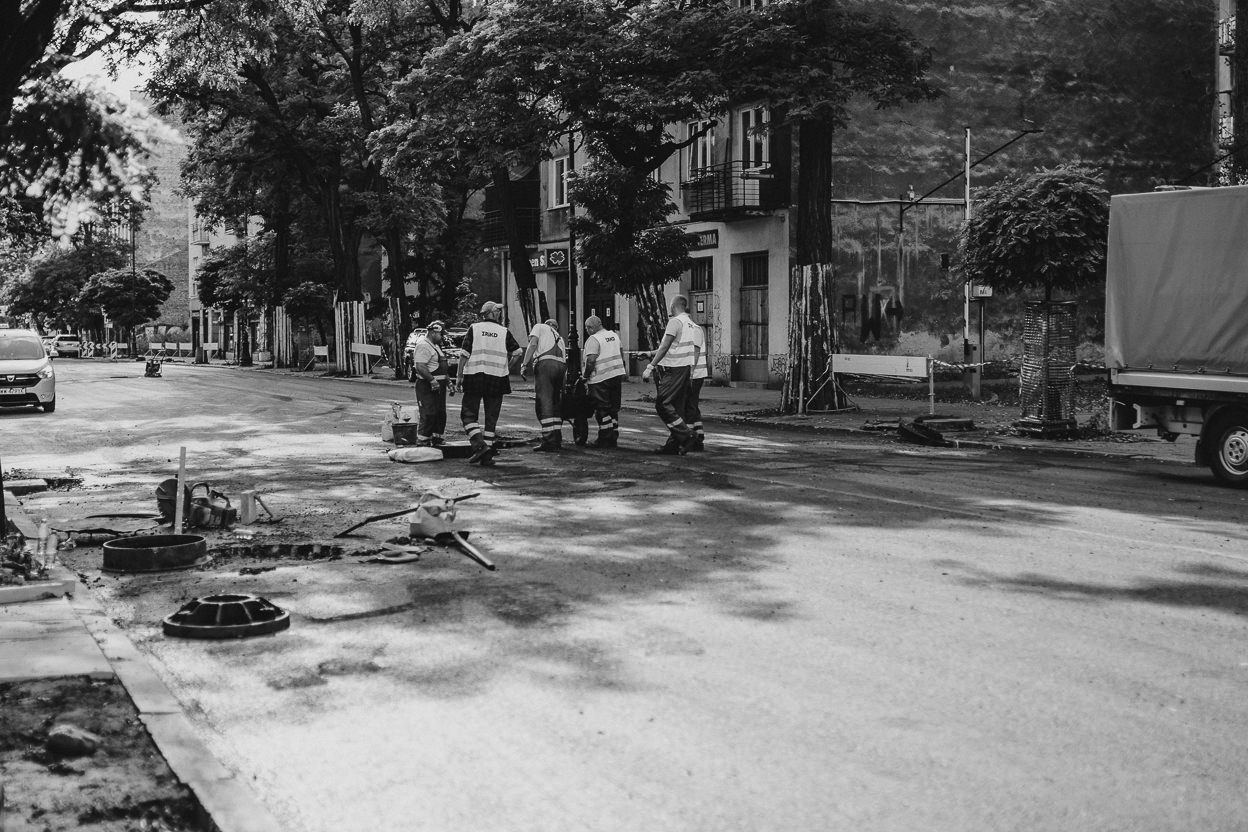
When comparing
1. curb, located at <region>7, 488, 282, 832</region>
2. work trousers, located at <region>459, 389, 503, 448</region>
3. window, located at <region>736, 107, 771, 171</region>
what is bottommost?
curb, located at <region>7, 488, 282, 832</region>

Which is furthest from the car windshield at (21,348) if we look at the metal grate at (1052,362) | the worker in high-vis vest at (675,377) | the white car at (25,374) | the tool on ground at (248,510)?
the metal grate at (1052,362)

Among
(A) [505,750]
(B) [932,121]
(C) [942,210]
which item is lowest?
(A) [505,750]

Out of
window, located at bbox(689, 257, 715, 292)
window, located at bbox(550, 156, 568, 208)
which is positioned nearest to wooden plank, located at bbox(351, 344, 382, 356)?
window, located at bbox(550, 156, 568, 208)

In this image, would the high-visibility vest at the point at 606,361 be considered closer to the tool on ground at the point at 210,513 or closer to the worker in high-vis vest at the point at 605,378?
the worker in high-vis vest at the point at 605,378

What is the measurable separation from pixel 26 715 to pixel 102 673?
0.65 meters

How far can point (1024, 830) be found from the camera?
161 inches

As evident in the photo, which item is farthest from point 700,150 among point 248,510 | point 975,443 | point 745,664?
point 745,664

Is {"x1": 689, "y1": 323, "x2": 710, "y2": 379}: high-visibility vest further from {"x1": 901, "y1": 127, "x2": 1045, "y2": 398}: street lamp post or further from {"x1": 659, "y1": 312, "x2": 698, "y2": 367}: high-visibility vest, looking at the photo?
{"x1": 901, "y1": 127, "x2": 1045, "y2": 398}: street lamp post

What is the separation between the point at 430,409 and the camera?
57.8 feet

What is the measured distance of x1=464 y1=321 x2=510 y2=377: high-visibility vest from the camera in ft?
51.2

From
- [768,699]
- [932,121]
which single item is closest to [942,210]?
[932,121]

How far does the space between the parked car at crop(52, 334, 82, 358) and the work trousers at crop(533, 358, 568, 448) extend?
82904mm

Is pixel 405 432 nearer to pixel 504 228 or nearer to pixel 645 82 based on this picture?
pixel 645 82

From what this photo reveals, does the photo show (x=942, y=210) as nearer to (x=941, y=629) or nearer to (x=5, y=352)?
(x=5, y=352)
